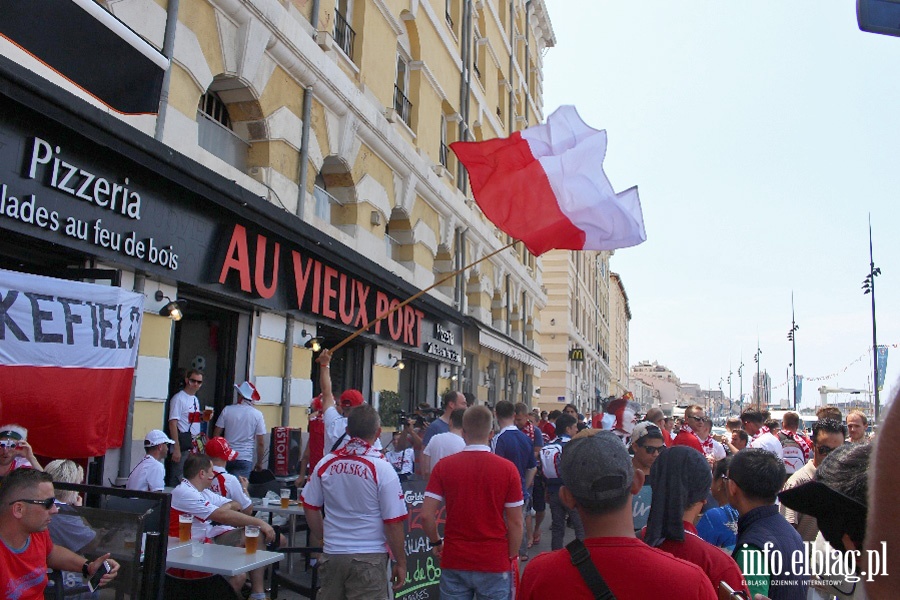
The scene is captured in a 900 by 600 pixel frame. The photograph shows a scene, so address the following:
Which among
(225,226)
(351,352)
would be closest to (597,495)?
(225,226)

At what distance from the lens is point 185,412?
843 centimetres

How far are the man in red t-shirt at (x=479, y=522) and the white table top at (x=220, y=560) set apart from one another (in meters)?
1.34

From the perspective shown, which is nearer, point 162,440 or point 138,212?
point 162,440

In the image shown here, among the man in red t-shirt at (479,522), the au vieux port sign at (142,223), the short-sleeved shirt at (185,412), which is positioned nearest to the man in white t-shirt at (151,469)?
the short-sleeved shirt at (185,412)

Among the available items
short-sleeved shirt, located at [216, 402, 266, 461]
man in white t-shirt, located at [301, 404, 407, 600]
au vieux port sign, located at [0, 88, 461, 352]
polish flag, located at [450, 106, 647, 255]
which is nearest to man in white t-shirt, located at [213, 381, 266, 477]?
short-sleeved shirt, located at [216, 402, 266, 461]

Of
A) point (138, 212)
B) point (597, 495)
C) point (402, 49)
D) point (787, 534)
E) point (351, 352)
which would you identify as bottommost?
point (787, 534)

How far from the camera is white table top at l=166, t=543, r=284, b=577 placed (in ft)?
15.6

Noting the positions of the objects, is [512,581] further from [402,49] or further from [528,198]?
[402,49]

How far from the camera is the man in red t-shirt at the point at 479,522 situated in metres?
4.66

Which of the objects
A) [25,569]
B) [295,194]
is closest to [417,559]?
[25,569]

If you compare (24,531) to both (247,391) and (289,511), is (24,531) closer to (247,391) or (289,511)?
(289,511)

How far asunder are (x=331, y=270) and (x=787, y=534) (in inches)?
366

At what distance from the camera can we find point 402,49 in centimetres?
1599

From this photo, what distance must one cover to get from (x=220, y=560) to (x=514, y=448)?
12.7ft
